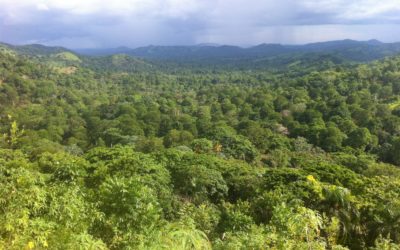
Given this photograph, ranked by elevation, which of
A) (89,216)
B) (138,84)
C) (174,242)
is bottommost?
(138,84)

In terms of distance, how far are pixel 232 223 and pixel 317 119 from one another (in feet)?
152

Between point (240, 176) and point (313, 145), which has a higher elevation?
point (240, 176)

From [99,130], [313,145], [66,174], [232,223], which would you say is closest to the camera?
[232,223]

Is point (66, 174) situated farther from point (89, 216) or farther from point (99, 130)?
point (99, 130)

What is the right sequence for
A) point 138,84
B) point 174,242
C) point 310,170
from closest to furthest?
point 174,242, point 310,170, point 138,84

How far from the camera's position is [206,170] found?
78.0ft

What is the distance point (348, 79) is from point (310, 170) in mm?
70229

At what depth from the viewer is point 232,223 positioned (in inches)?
646

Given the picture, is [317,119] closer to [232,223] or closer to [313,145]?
[313,145]

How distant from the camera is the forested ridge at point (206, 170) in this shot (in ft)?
26.1

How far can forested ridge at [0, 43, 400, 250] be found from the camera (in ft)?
26.1

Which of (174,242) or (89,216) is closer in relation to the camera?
(174,242)

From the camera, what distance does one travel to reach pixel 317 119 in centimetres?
5953

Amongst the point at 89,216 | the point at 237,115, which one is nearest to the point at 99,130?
the point at 237,115
